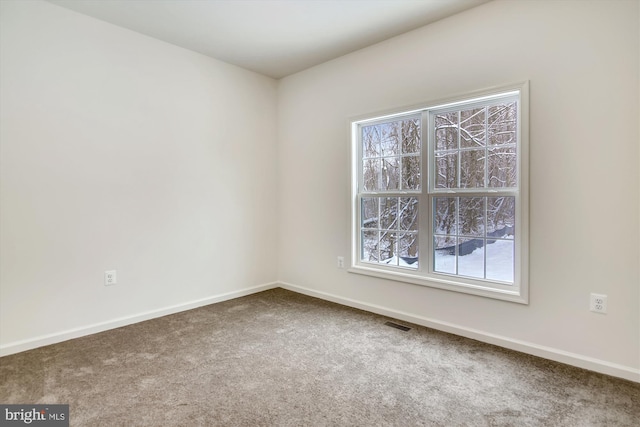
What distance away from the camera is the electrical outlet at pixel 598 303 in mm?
2131

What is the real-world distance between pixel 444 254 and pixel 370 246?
0.80 metres

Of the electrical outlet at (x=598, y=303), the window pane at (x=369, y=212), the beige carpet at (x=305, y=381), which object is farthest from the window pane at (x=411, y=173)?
the electrical outlet at (x=598, y=303)

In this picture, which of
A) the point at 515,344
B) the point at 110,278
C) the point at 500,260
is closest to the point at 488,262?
the point at 500,260

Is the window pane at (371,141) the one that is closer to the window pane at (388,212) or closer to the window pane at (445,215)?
the window pane at (388,212)

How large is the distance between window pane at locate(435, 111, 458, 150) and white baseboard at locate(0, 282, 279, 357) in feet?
8.74

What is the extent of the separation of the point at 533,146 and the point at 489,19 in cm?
105

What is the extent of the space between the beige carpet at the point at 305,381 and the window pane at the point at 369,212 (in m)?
1.09

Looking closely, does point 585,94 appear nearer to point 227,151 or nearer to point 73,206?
point 227,151

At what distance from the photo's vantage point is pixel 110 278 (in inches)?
114

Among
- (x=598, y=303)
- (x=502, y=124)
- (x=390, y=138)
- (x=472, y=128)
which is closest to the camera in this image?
(x=598, y=303)

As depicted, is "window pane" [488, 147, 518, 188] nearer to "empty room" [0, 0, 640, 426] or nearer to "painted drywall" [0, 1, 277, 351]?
"empty room" [0, 0, 640, 426]

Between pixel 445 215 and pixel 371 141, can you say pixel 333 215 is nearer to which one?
pixel 371 141

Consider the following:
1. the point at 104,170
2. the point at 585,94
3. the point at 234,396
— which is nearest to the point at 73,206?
the point at 104,170

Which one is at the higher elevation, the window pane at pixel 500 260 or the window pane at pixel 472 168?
the window pane at pixel 472 168
